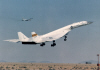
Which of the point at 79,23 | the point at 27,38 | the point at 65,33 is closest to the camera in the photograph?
the point at 27,38

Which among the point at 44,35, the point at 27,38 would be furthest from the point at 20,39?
the point at 44,35

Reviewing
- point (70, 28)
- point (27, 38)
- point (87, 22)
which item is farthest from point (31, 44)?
point (87, 22)

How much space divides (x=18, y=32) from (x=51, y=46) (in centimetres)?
1258

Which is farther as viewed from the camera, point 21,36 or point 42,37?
point 42,37

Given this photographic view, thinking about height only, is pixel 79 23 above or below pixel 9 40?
above

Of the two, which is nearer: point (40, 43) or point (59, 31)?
point (40, 43)

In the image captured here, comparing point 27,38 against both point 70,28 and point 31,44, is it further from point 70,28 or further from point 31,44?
point 70,28

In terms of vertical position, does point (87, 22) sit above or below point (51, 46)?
above

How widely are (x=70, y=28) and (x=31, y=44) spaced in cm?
2163

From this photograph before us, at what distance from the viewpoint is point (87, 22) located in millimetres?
125875

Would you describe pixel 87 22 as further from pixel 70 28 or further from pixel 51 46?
pixel 51 46

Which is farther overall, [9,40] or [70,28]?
[70,28]

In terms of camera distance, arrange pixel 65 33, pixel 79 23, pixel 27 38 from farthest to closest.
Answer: pixel 79 23 < pixel 65 33 < pixel 27 38

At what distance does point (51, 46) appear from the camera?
10738 cm
